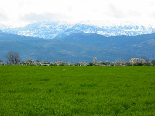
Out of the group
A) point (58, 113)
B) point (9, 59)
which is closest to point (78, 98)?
point (58, 113)

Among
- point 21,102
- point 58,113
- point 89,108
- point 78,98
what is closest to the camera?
point 58,113

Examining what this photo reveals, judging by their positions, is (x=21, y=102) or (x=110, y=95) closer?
(x=21, y=102)

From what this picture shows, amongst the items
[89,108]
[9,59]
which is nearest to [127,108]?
[89,108]

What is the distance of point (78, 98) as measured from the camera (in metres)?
17.5

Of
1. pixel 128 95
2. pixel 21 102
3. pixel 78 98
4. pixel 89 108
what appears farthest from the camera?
pixel 128 95

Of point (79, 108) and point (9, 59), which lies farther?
point (9, 59)

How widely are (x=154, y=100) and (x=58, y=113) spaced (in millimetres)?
7709

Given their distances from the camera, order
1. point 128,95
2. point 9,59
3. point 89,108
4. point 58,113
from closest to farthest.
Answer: point 58,113
point 89,108
point 128,95
point 9,59

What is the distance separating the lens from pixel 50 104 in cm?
1587

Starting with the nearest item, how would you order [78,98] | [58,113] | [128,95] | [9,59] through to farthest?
1. [58,113]
2. [78,98]
3. [128,95]
4. [9,59]

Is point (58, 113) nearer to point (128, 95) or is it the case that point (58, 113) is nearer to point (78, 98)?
point (78, 98)

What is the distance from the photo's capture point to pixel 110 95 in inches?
731

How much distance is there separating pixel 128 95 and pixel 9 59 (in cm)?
15972

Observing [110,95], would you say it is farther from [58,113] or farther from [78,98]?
[58,113]
